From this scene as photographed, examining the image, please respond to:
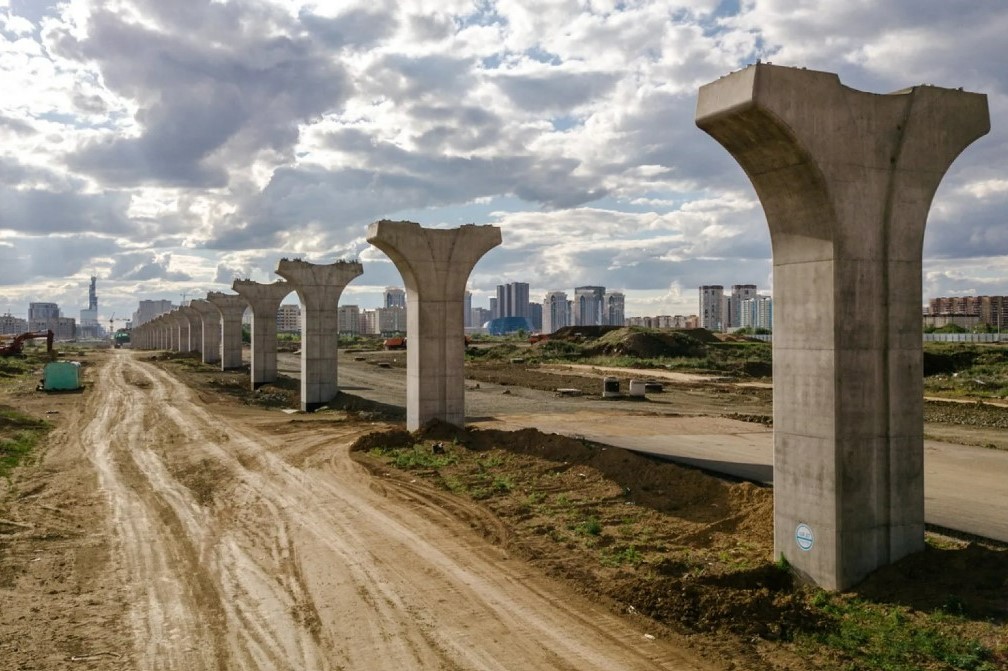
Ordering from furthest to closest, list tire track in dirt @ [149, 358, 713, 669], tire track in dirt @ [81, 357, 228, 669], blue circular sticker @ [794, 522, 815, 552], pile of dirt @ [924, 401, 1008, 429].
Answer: pile of dirt @ [924, 401, 1008, 429], blue circular sticker @ [794, 522, 815, 552], tire track in dirt @ [81, 357, 228, 669], tire track in dirt @ [149, 358, 713, 669]

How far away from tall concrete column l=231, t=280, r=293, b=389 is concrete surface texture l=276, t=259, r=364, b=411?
9663 millimetres

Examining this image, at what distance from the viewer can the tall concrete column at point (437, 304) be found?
22312mm

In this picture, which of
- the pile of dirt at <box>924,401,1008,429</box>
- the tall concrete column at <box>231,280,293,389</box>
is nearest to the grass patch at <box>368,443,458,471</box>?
the pile of dirt at <box>924,401,1008,429</box>

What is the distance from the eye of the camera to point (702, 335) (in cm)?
8525

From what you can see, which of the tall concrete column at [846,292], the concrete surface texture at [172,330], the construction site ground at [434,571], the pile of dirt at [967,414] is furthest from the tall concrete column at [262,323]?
the concrete surface texture at [172,330]

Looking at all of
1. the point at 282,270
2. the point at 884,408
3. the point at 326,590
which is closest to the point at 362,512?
the point at 326,590

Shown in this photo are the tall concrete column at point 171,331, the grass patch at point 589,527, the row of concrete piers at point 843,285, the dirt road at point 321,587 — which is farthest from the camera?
the tall concrete column at point 171,331

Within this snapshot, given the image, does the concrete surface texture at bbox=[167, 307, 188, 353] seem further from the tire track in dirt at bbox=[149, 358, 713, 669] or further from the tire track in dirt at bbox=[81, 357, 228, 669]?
the tire track in dirt at bbox=[149, 358, 713, 669]

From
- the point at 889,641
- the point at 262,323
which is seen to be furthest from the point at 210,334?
the point at 889,641

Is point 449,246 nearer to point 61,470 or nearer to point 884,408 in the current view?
point 61,470

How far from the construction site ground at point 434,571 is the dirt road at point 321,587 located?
39 millimetres

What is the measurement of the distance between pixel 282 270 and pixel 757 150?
92.6ft

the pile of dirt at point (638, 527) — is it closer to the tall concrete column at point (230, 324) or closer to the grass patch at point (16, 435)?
the grass patch at point (16, 435)

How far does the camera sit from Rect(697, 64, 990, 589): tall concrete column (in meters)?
8.86
